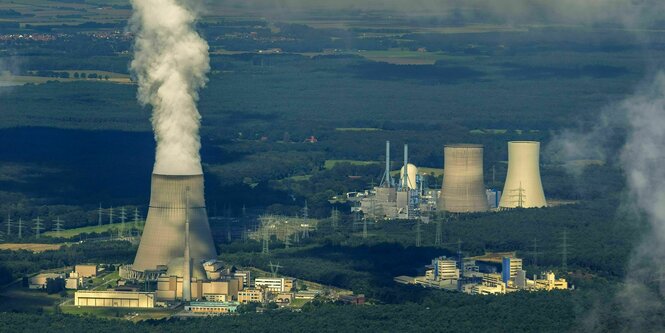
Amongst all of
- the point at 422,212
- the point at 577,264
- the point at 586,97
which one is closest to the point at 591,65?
the point at 586,97

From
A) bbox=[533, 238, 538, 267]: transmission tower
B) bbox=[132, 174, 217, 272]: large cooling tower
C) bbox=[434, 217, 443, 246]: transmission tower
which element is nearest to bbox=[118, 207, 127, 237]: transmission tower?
bbox=[132, 174, 217, 272]: large cooling tower

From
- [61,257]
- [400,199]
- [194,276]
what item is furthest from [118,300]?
[400,199]

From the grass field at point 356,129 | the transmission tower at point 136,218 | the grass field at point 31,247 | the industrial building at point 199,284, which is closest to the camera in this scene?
the industrial building at point 199,284

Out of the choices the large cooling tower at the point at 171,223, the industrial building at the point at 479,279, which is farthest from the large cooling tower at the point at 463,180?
the large cooling tower at the point at 171,223

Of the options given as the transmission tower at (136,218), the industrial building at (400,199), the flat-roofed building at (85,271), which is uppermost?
the industrial building at (400,199)

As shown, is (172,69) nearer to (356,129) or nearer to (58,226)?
(58,226)

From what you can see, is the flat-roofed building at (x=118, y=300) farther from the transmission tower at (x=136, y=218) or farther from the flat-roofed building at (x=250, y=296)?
the transmission tower at (x=136, y=218)

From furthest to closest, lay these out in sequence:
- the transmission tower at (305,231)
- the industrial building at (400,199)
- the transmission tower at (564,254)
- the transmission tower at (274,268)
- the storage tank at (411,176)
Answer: the storage tank at (411,176) → the industrial building at (400,199) → the transmission tower at (305,231) → the transmission tower at (564,254) → the transmission tower at (274,268)

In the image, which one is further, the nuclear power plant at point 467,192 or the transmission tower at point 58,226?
the nuclear power plant at point 467,192
